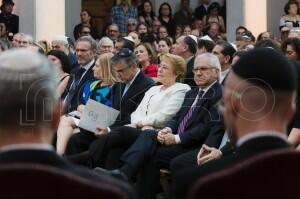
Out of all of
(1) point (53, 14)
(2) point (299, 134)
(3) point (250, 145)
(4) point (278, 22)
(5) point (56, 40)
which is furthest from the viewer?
(4) point (278, 22)

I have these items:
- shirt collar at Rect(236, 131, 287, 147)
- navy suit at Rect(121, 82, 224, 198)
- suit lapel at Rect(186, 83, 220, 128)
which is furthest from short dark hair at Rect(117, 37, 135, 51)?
shirt collar at Rect(236, 131, 287, 147)

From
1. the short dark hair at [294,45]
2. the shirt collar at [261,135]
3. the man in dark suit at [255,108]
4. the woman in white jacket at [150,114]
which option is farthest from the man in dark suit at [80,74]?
the shirt collar at [261,135]

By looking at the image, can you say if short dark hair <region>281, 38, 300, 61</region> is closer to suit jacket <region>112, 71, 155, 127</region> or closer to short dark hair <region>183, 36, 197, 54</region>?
suit jacket <region>112, 71, 155, 127</region>

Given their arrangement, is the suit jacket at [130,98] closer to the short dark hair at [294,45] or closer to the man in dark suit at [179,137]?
the man in dark suit at [179,137]

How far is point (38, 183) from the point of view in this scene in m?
2.31

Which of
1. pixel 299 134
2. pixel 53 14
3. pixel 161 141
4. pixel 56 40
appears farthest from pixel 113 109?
pixel 53 14

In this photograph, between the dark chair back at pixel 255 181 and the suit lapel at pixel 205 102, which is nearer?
the dark chair back at pixel 255 181

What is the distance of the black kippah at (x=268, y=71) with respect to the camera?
2.82 meters

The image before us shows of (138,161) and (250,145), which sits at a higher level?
(250,145)

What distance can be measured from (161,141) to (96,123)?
1.02m

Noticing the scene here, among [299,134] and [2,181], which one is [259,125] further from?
[299,134]

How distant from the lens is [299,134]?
6.97m

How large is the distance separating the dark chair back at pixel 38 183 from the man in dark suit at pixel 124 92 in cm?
660

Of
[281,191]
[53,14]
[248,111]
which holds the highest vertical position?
[53,14]
